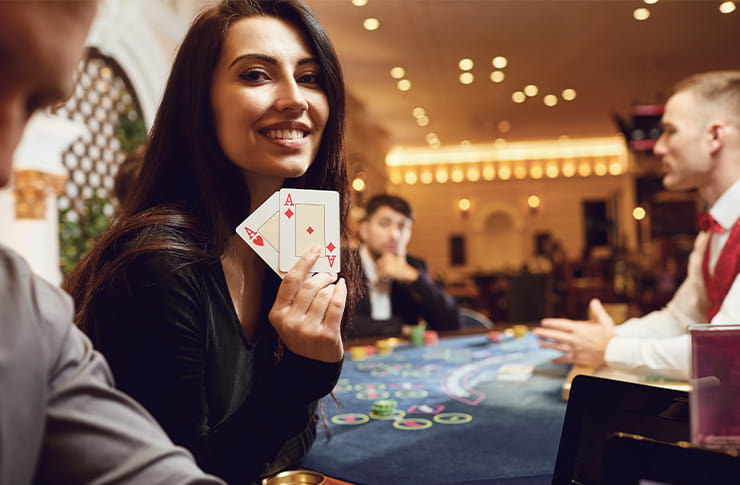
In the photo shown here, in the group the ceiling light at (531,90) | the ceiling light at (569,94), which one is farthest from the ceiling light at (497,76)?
the ceiling light at (569,94)

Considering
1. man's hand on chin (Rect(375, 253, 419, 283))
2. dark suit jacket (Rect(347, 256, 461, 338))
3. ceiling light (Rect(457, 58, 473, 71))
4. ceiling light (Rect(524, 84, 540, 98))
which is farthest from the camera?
ceiling light (Rect(524, 84, 540, 98))

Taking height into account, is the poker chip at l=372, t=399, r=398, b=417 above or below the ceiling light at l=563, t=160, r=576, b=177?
below

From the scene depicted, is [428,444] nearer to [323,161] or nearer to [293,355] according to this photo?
[293,355]

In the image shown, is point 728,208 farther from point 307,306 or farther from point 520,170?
point 520,170

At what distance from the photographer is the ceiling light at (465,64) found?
8.30 m

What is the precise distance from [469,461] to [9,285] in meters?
0.91

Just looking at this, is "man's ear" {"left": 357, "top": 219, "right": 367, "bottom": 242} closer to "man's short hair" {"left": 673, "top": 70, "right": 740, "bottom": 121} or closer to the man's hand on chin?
the man's hand on chin

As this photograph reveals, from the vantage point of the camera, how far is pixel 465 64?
27.8ft

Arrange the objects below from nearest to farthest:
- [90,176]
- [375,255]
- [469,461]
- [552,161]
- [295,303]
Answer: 1. [295,303]
2. [469,461]
3. [375,255]
4. [90,176]
5. [552,161]

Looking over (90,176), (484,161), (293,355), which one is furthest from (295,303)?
(484,161)

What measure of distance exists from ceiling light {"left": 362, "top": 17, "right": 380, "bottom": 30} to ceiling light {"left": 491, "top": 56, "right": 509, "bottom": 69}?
1925mm

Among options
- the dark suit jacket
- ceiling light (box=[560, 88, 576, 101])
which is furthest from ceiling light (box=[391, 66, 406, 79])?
the dark suit jacket

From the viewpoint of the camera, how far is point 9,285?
1.45 feet

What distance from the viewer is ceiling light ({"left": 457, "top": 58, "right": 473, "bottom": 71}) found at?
830cm
